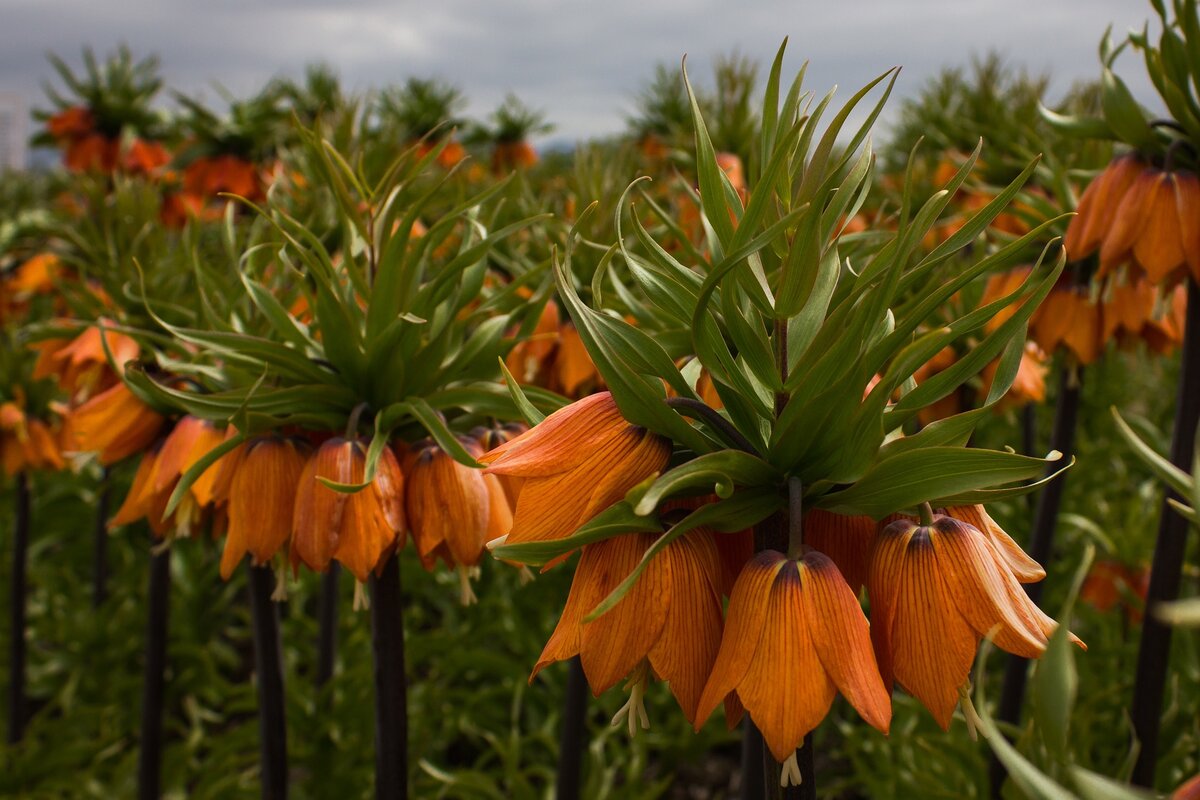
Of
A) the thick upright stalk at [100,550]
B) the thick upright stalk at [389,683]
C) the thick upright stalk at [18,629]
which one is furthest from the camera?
the thick upright stalk at [100,550]

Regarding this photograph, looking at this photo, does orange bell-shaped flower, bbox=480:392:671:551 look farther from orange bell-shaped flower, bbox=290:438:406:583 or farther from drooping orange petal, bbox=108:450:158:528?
drooping orange petal, bbox=108:450:158:528

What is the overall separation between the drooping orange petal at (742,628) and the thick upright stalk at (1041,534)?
4.17ft

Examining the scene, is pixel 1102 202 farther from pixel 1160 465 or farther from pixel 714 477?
pixel 714 477

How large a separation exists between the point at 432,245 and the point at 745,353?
0.62 metres

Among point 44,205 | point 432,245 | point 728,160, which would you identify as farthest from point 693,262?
point 44,205

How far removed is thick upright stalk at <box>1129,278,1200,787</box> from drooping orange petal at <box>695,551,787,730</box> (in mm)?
1077

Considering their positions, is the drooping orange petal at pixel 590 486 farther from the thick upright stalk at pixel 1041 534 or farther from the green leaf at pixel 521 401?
the thick upright stalk at pixel 1041 534

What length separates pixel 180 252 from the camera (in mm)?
2035

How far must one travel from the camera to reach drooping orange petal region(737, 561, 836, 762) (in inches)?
→ 27.5

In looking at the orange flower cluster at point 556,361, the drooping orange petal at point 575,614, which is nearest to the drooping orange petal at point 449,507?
the drooping orange petal at point 575,614

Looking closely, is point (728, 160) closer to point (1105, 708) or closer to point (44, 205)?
point (1105, 708)

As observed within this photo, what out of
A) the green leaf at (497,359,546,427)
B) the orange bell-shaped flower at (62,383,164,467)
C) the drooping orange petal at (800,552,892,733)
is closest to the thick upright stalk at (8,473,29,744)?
the orange bell-shaped flower at (62,383,164,467)

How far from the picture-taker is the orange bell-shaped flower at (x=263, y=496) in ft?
3.92

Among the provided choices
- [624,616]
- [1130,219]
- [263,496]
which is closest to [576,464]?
[624,616]
